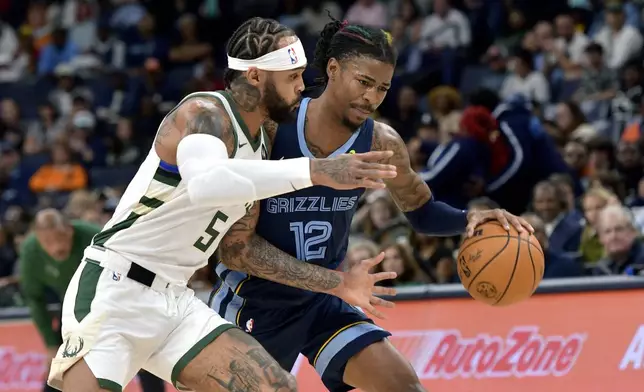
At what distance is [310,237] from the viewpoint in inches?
203

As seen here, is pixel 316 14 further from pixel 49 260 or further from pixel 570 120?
pixel 49 260

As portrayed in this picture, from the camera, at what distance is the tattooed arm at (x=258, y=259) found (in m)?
4.89

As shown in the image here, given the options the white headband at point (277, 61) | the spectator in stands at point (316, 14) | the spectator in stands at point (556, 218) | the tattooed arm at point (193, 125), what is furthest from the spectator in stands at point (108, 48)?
the tattooed arm at point (193, 125)

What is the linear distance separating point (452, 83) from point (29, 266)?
230 inches

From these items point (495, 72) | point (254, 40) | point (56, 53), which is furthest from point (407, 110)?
point (254, 40)

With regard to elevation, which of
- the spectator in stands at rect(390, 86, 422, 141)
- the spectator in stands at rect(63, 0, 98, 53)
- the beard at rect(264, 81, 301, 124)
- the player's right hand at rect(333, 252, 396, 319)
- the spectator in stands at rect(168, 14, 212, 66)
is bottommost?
the spectator in stands at rect(63, 0, 98, 53)

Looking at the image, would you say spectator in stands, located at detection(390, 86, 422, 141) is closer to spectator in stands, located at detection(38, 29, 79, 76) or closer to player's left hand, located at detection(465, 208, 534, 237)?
spectator in stands, located at detection(38, 29, 79, 76)

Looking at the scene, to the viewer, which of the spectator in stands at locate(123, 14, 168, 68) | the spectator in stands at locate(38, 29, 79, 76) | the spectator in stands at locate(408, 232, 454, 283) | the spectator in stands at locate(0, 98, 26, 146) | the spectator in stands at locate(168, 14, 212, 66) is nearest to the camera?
the spectator in stands at locate(408, 232, 454, 283)

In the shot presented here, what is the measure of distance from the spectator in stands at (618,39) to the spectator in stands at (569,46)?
18cm

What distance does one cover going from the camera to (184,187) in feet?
14.6

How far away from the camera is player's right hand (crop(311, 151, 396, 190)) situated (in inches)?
158

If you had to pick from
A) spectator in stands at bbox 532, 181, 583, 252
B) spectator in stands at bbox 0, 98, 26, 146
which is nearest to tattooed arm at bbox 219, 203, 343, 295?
spectator in stands at bbox 532, 181, 583, 252

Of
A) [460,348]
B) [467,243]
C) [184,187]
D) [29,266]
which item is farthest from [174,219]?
[29,266]

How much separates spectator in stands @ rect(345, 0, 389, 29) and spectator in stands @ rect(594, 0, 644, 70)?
3100mm
